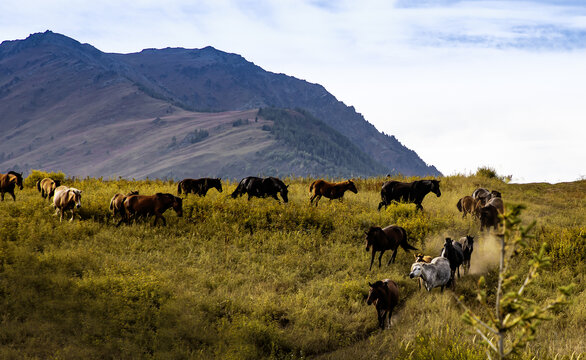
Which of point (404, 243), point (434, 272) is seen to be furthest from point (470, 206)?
point (434, 272)

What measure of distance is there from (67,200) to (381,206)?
35.3ft

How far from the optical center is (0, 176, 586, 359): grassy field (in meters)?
8.59

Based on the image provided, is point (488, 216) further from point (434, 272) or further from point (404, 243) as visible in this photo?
point (434, 272)

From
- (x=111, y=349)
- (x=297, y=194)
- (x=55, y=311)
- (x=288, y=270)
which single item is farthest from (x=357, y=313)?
(x=297, y=194)

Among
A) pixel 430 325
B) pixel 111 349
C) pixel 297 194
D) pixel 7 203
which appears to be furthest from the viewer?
pixel 297 194

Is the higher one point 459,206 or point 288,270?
point 459,206

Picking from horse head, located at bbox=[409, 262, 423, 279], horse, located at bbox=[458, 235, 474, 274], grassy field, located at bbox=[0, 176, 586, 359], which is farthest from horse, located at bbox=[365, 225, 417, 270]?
horse head, located at bbox=[409, 262, 423, 279]

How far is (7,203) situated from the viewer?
15.6 meters

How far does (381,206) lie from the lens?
57.2 ft

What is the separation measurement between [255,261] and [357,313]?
3.61m

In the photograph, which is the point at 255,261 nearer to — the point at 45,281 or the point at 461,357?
the point at 45,281

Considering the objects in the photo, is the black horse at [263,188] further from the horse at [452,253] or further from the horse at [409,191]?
the horse at [452,253]

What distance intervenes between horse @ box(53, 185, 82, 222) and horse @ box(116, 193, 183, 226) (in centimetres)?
140

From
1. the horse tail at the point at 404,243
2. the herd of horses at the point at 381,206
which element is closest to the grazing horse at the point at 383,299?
the herd of horses at the point at 381,206
